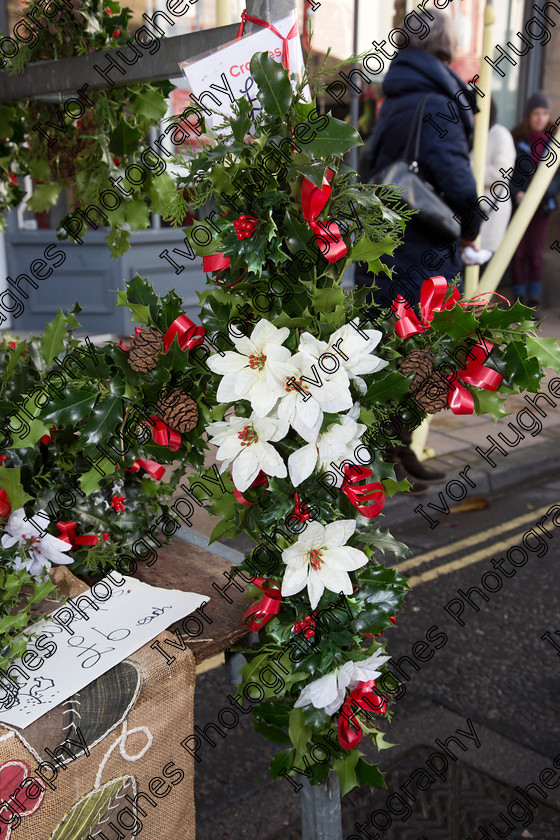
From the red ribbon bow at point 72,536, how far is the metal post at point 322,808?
25.9 inches

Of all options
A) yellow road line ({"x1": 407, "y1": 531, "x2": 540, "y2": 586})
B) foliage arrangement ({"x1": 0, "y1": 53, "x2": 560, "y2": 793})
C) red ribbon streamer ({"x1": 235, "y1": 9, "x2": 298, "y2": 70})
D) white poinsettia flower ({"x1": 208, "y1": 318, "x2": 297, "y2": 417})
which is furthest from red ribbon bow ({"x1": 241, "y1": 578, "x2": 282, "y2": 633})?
yellow road line ({"x1": 407, "y1": 531, "x2": 540, "y2": 586})

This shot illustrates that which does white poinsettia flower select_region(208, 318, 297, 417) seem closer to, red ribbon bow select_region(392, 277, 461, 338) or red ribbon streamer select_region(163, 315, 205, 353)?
red ribbon streamer select_region(163, 315, 205, 353)

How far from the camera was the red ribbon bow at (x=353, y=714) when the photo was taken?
1337 millimetres

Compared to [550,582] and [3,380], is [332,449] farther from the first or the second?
[550,582]

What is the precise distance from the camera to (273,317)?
4.03ft

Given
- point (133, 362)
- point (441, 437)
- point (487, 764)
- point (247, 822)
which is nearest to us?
point (133, 362)

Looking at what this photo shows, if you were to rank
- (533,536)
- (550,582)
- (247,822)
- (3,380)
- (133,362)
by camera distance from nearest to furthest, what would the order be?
(133,362), (3,380), (247,822), (550,582), (533,536)

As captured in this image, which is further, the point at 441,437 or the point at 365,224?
the point at 441,437

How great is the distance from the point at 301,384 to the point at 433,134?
2.92m

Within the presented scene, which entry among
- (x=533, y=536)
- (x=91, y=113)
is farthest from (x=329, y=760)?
(x=533, y=536)

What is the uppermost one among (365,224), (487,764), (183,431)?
(365,224)

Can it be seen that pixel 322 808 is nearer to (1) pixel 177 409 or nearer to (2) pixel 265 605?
(2) pixel 265 605

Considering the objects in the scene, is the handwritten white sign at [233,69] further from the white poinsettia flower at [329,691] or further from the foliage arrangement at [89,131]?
the white poinsettia flower at [329,691]

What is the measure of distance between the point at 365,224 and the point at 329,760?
36.4 inches
